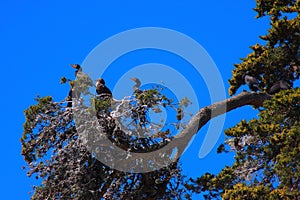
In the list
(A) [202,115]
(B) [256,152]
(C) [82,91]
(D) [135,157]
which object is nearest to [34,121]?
(C) [82,91]

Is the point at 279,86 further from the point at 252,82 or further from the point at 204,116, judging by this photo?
the point at 204,116

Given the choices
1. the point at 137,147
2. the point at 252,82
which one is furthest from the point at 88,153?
the point at 252,82

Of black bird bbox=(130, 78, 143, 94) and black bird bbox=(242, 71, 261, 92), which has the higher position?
black bird bbox=(242, 71, 261, 92)

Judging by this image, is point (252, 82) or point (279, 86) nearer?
point (279, 86)

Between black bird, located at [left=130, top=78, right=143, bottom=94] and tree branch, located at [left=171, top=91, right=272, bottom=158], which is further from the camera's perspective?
tree branch, located at [left=171, top=91, right=272, bottom=158]

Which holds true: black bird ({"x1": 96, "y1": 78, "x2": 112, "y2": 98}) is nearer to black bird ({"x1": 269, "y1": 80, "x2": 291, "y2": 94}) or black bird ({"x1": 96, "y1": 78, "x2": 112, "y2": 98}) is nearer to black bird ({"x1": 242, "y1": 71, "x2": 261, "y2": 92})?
black bird ({"x1": 242, "y1": 71, "x2": 261, "y2": 92})

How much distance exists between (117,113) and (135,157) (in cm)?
88

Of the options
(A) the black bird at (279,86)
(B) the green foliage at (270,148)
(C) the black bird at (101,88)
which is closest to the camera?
(B) the green foliage at (270,148)

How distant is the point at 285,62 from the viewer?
15516 millimetres

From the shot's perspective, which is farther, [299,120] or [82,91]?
[82,91]

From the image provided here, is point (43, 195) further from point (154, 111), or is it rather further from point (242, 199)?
point (242, 199)

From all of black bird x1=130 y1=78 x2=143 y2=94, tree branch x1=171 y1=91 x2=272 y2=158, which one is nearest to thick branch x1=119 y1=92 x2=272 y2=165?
tree branch x1=171 y1=91 x2=272 y2=158

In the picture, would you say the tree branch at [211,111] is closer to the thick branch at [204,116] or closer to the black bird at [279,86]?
the thick branch at [204,116]

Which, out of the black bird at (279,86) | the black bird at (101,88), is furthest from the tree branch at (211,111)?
the black bird at (101,88)
